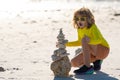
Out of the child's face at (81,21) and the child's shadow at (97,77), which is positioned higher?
the child's face at (81,21)

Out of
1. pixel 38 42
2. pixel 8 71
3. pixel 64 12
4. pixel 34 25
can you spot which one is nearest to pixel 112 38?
pixel 38 42

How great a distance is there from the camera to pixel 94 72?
755 cm

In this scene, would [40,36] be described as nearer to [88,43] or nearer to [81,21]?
[81,21]

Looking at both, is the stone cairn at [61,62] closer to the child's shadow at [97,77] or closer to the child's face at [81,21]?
the child's shadow at [97,77]


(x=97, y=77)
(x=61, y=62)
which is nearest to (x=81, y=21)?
(x=61, y=62)

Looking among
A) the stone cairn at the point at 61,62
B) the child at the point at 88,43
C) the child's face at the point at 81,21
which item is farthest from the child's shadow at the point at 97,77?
the child's face at the point at 81,21

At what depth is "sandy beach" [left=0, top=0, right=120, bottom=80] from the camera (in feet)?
24.7

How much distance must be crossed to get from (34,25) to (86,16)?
27.0 ft

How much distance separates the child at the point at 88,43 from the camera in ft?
24.2

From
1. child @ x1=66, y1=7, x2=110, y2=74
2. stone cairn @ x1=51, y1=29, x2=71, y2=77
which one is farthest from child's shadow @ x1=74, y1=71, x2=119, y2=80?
stone cairn @ x1=51, y1=29, x2=71, y2=77

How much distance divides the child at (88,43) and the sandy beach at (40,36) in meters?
0.16

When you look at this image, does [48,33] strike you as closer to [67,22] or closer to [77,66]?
[67,22]

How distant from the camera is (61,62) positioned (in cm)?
709

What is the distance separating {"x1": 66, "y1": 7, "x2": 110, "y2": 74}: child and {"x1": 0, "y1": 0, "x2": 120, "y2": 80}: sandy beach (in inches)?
6.3
